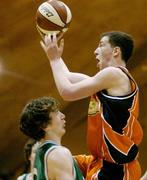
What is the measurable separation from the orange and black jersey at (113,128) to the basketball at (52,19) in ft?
1.90

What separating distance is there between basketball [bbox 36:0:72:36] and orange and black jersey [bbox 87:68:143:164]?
58 cm

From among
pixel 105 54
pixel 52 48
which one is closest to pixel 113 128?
pixel 105 54

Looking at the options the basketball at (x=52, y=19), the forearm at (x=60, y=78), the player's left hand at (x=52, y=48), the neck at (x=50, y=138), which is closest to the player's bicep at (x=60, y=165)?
the neck at (x=50, y=138)

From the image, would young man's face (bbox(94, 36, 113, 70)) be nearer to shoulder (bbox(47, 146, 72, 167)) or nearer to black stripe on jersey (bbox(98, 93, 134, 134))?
black stripe on jersey (bbox(98, 93, 134, 134))

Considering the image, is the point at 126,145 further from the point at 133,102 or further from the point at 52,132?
the point at 52,132

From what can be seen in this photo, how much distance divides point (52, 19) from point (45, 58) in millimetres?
2066

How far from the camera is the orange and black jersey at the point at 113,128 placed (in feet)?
10.6

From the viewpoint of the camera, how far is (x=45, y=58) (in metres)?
5.67

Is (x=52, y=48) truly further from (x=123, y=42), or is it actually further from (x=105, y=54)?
(x=123, y=42)

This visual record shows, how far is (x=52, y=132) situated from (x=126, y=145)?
1.56ft

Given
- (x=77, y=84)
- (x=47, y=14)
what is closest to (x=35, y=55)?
(x=47, y=14)

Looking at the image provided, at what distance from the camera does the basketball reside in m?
3.59

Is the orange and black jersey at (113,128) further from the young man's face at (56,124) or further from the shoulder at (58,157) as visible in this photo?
the shoulder at (58,157)

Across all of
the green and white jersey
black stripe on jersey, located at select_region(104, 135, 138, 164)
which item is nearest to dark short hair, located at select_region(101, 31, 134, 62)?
black stripe on jersey, located at select_region(104, 135, 138, 164)
